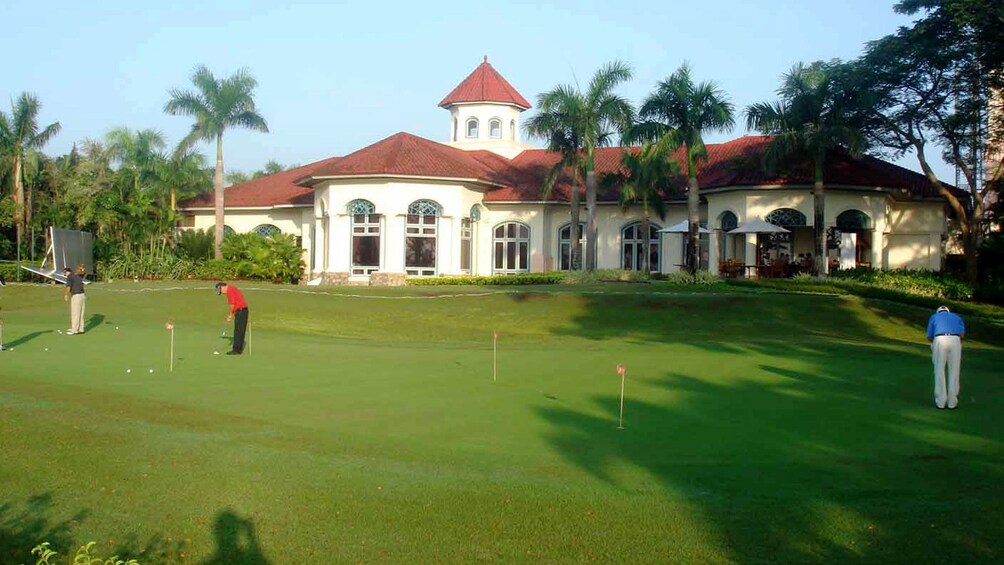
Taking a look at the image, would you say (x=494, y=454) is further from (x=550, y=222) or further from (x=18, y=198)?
(x=18, y=198)

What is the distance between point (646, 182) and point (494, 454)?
3069 cm

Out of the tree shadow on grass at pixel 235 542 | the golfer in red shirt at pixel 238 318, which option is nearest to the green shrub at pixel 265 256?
the golfer in red shirt at pixel 238 318

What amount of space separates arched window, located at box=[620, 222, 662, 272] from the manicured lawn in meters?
22.6

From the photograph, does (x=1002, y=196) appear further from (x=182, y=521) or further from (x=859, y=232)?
(x=182, y=521)

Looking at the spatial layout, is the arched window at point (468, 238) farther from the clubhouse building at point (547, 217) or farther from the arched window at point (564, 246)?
the arched window at point (564, 246)

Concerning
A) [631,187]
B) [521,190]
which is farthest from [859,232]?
[521,190]

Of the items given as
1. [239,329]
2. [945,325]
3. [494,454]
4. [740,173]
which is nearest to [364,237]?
[740,173]

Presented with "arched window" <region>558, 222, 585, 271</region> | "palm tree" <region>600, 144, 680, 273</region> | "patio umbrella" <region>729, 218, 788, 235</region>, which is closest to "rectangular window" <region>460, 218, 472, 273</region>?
"arched window" <region>558, 222, 585, 271</region>

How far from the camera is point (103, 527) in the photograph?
8.84 m

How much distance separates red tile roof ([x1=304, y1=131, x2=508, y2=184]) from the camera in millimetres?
43406

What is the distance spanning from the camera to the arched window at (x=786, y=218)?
1652 inches

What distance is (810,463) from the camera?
11.4 metres

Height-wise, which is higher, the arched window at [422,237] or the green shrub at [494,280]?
the arched window at [422,237]

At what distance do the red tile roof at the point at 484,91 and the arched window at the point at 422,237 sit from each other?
13.1 meters
